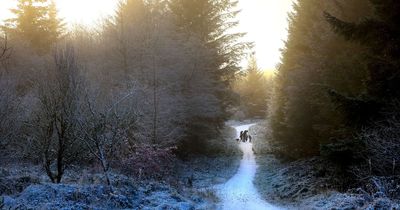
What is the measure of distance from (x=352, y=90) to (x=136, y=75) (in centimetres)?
1423

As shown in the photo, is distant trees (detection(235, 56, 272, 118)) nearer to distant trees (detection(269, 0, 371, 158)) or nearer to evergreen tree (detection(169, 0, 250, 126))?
evergreen tree (detection(169, 0, 250, 126))

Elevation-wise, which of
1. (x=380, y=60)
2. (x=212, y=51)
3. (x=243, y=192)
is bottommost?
(x=243, y=192)

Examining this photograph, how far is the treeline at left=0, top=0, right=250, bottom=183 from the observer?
12062mm

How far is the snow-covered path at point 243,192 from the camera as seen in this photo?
14.0m

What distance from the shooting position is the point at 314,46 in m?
17.7

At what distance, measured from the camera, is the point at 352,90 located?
46.9 feet

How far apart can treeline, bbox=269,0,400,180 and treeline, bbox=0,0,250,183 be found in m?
7.77

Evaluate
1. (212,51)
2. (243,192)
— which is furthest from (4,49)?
(212,51)

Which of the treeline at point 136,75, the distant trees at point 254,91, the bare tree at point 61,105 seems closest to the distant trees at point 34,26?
the treeline at point 136,75

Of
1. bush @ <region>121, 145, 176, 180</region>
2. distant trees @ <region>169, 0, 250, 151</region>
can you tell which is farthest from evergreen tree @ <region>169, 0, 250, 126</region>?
bush @ <region>121, 145, 176, 180</region>

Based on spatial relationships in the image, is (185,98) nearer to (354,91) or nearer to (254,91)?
(354,91)

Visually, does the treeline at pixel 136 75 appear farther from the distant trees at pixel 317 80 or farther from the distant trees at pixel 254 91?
the distant trees at pixel 254 91

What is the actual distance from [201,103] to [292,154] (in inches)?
311

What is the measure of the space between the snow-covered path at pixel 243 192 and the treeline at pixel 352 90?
3316 millimetres
